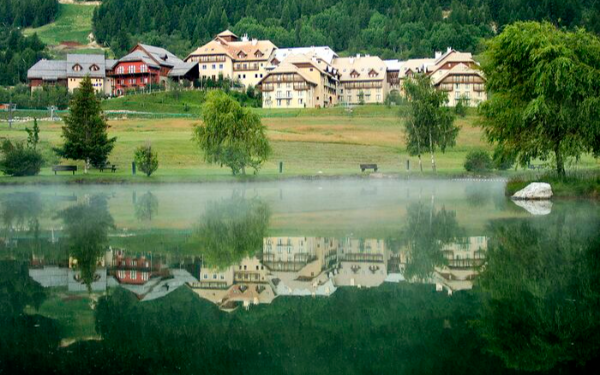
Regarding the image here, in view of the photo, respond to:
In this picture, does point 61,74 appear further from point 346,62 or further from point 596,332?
point 596,332

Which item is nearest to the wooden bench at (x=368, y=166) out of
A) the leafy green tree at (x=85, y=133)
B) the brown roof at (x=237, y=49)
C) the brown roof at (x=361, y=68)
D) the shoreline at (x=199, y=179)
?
the shoreline at (x=199, y=179)

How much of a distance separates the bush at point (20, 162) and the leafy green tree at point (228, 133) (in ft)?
41.2

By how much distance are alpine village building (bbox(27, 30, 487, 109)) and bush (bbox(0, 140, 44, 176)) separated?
7363 centimetres

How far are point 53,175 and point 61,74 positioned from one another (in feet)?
317

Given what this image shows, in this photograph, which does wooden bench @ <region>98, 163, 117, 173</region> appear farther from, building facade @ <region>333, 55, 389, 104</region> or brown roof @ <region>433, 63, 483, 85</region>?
building facade @ <region>333, 55, 389, 104</region>

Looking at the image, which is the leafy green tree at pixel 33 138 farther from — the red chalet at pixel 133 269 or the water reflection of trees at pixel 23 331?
the water reflection of trees at pixel 23 331

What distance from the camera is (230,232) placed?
23344 mm

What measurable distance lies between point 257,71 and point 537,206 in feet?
392

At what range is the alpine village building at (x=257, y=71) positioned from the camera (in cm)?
12938

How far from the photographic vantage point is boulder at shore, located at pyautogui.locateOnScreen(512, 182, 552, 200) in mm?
37625

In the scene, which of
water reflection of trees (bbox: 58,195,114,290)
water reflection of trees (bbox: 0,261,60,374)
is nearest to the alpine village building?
water reflection of trees (bbox: 58,195,114,290)

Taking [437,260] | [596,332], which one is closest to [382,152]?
[437,260]

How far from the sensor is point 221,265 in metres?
17.2

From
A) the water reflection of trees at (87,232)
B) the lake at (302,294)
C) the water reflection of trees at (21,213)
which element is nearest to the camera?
the lake at (302,294)
